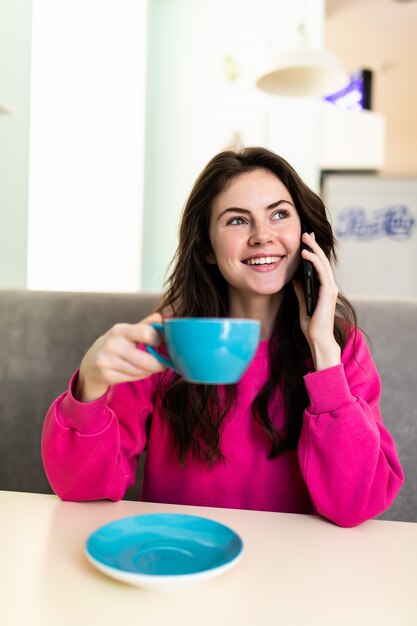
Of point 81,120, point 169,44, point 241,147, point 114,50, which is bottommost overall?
point 241,147

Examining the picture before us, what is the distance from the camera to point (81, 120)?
2697 mm

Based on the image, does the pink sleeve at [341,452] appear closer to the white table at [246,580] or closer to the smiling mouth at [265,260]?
the white table at [246,580]

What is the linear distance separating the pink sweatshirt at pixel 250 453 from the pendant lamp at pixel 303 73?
65.0 inches

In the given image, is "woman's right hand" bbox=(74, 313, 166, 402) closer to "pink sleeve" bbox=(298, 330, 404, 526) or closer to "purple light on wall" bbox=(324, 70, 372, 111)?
"pink sleeve" bbox=(298, 330, 404, 526)

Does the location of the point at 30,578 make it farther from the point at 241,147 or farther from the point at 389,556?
the point at 241,147

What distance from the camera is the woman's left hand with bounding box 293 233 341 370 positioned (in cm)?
94

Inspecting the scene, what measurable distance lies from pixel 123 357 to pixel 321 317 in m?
0.41

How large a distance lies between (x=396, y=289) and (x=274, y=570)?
13.8 feet

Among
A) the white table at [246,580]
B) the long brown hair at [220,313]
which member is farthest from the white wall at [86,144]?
the white table at [246,580]

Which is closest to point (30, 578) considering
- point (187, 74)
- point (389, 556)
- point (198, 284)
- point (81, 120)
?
point (389, 556)

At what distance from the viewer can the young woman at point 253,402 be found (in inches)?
35.0

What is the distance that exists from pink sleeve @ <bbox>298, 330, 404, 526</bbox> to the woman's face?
262 millimetres

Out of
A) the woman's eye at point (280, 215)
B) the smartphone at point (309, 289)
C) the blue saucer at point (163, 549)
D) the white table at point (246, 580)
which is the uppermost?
the woman's eye at point (280, 215)

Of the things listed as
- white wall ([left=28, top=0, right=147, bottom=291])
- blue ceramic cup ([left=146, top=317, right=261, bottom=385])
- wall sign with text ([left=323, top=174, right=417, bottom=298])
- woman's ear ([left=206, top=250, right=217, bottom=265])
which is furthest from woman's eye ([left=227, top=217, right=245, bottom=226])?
wall sign with text ([left=323, top=174, right=417, bottom=298])
